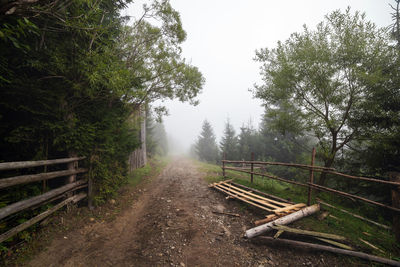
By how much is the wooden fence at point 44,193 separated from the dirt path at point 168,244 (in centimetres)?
71

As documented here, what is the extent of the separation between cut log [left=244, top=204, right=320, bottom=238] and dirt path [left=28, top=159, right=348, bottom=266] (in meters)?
0.28

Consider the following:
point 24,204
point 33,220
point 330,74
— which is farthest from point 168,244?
point 330,74

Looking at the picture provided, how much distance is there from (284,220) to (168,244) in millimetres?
3140

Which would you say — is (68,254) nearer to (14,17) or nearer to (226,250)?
(226,250)

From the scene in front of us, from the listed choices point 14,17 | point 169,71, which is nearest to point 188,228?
point 14,17

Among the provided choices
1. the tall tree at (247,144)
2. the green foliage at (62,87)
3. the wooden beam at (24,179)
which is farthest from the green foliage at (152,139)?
the tall tree at (247,144)

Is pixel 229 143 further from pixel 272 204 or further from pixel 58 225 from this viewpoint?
pixel 58 225

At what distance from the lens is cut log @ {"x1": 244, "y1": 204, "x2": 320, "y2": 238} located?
3594 millimetres

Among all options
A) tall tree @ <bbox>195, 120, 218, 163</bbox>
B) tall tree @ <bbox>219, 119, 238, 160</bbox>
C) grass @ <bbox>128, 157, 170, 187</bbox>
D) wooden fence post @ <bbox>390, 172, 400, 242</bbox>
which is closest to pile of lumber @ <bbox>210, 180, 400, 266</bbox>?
wooden fence post @ <bbox>390, 172, 400, 242</bbox>

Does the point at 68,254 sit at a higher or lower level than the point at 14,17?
lower

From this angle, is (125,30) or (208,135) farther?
(208,135)

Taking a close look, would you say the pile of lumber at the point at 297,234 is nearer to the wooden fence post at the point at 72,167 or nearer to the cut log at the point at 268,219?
the cut log at the point at 268,219

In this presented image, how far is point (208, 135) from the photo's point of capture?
2736 cm

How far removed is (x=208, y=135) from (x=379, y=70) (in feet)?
74.5
